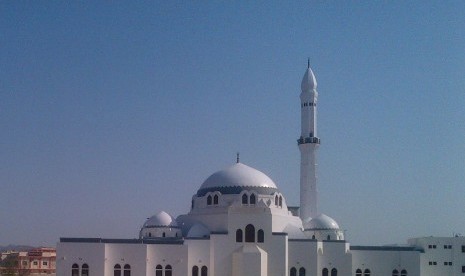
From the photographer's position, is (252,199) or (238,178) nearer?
(252,199)

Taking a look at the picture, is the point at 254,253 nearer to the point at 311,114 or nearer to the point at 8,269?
the point at 311,114

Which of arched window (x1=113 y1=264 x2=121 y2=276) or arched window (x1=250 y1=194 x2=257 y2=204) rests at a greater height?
arched window (x1=250 y1=194 x2=257 y2=204)

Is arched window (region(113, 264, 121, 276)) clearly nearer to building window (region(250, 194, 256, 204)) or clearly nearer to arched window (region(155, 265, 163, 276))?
arched window (region(155, 265, 163, 276))

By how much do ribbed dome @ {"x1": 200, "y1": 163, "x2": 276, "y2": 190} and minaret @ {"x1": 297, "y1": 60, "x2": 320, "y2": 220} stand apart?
13.9 ft

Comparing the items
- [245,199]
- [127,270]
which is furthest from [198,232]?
[127,270]

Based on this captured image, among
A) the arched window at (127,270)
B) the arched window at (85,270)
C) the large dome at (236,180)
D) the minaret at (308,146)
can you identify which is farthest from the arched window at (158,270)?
the minaret at (308,146)

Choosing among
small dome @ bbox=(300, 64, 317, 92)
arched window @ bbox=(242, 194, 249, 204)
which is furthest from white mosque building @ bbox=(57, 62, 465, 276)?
small dome @ bbox=(300, 64, 317, 92)

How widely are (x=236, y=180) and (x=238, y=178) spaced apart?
27 cm

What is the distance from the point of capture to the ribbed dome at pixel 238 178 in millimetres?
50062

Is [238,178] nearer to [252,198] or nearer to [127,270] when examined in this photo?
[252,198]

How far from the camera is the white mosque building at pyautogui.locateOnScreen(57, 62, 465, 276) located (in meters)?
44.6

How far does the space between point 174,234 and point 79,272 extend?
8.69m

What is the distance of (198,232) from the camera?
48188 mm

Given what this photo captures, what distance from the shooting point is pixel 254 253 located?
144 ft
